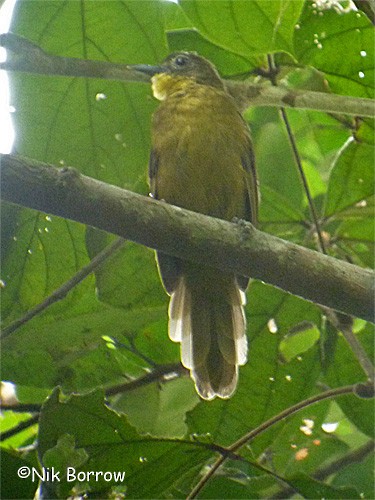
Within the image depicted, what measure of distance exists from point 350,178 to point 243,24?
0.67 meters

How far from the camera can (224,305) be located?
10.1 feet

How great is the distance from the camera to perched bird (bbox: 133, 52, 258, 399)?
2.97m

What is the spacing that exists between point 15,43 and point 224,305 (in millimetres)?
1100

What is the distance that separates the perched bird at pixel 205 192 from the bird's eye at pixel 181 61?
20 centimetres

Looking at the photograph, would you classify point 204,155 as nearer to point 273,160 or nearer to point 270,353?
point 273,160

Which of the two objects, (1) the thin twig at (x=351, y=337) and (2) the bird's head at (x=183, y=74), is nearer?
(1) the thin twig at (x=351, y=337)

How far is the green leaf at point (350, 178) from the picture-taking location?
3.10 m

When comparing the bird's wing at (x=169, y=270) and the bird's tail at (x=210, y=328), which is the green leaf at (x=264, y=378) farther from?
the bird's wing at (x=169, y=270)

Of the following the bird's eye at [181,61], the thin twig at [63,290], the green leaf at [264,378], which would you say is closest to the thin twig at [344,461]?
the green leaf at [264,378]

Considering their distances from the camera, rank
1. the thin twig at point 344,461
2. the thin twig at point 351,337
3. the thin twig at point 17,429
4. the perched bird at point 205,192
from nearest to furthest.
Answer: the thin twig at point 351,337
the thin twig at point 17,429
the perched bird at point 205,192
the thin twig at point 344,461

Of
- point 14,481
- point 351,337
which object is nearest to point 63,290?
point 14,481

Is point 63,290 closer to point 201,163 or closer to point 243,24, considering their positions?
point 201,163

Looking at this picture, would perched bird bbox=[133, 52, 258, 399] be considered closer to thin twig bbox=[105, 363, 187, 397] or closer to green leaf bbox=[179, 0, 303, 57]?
thin twig bbox=[105, 363, 187, 397]

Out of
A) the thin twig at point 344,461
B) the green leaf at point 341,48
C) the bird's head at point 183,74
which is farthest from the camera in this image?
the bird's head at point 183,74
